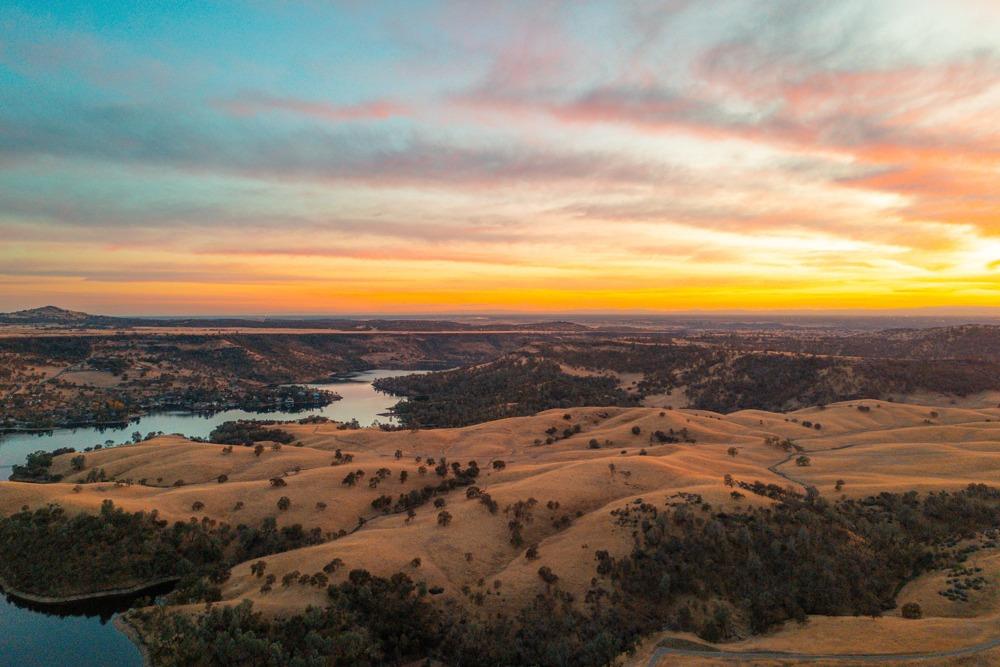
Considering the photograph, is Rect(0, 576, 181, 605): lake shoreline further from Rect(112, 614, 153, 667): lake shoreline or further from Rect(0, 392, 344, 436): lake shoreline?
Rect(0, 392, 344, 436): lake shoreline

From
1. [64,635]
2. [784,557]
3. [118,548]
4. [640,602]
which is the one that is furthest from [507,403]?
[64,635]

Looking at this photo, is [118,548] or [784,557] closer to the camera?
[784,557]


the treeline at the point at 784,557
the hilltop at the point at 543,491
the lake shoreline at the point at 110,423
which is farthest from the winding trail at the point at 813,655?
the lake shoreline at the point at 110,423

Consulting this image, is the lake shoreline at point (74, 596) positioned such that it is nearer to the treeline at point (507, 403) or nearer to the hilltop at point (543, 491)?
the hilltop at point (543, 491)

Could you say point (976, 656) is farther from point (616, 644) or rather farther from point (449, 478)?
point (449, 478)

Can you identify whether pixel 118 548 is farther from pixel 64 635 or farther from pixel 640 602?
pixel 640 602
